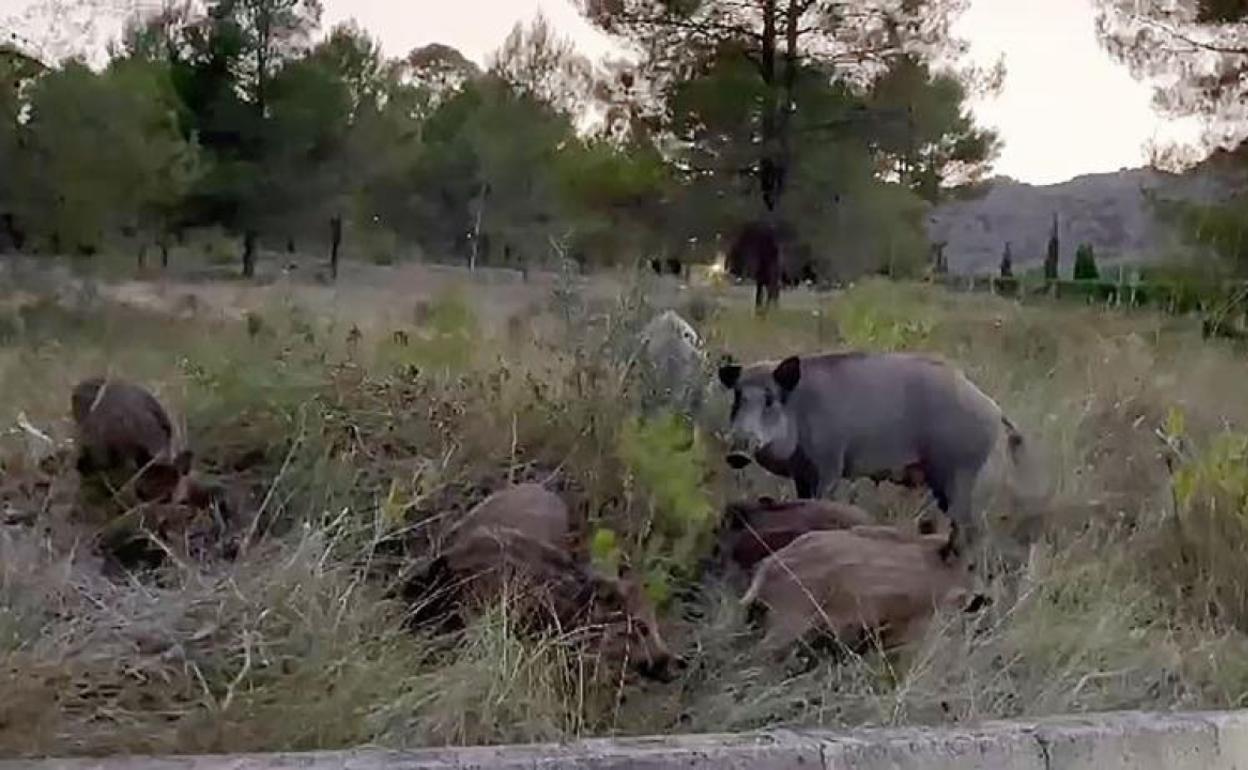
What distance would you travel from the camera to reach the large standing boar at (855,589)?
3590 mm

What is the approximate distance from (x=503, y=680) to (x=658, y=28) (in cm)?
1925

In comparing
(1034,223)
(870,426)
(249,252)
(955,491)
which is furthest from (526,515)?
(1034,223)

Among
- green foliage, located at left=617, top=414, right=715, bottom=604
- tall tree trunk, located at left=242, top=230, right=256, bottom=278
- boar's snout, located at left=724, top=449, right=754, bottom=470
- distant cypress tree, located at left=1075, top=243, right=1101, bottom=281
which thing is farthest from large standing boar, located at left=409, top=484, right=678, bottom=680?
distant cypress tree, located at left=1075, top=243, right=1101, bottom=281

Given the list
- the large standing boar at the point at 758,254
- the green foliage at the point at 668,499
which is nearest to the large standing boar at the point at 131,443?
the green foliage at the point at 668,499

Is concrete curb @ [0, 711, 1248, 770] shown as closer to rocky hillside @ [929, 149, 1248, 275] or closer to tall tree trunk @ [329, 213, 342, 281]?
rocky hillside @ [929, 149, 1248, 275]

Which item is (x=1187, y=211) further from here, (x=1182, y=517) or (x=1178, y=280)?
(x=1182, y=517)

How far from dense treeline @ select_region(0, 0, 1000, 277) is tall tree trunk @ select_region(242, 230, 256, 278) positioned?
7cm

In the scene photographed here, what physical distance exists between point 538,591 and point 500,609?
0.66 ft

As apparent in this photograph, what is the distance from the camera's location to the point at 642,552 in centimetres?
402

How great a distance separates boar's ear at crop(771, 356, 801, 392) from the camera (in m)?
4.98

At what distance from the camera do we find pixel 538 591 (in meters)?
3.53

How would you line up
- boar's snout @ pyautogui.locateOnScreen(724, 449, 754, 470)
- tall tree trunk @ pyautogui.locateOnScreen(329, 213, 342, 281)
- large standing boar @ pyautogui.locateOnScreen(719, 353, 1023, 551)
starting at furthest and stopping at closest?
tall tree trunk @ pyautogui.locateOnScreen(329, 213, 342, 281)
large standing boar @ pyautogui.locateOnScreen(719, 353, 1023, 551)
boar's snout @ pyautogui.locateOnScreen(724, 449, 754, 470)

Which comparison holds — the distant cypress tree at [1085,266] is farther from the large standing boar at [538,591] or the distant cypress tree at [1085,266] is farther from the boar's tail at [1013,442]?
the large standing boar at [538,591]

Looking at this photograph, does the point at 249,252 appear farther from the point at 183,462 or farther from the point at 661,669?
the point at 661,669
